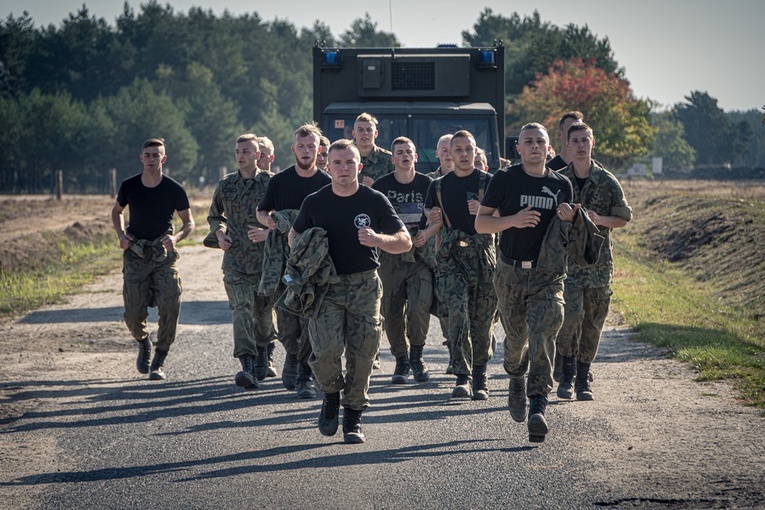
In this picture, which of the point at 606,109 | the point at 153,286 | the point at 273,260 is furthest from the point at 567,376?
the point at 606,109

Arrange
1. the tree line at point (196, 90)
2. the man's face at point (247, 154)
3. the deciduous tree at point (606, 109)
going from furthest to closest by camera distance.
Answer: the tree line at point (196, 90), the deciduous tree at point (606, 109), the man's face at point (247, 154)

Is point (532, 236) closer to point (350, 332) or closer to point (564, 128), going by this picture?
point (350, 332)

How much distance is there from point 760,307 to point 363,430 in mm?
9900

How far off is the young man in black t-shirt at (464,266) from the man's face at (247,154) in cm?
177

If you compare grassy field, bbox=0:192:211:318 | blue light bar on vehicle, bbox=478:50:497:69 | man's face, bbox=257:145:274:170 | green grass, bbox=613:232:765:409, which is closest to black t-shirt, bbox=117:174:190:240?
man's face, bbox=257:145:274:170

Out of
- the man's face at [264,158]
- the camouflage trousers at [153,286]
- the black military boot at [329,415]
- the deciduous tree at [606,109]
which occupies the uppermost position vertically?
the deciduous tree at [606,109]

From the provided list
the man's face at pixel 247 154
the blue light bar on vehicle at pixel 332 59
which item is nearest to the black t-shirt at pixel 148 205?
the man's face at pixel 247 154

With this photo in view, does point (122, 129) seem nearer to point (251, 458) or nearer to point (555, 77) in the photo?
point (555, 77)

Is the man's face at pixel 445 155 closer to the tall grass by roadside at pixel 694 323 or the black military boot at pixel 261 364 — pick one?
the black military boot at pixel 261 364

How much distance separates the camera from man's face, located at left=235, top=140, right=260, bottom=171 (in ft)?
36.0

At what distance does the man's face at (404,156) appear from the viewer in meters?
11.2

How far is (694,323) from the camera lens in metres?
15.1

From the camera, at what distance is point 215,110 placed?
104 metres

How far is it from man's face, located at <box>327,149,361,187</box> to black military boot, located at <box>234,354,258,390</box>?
9.56ft
